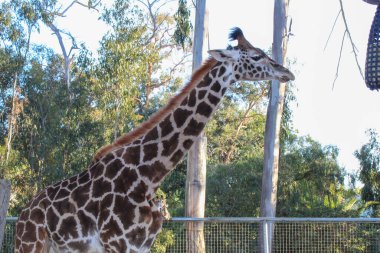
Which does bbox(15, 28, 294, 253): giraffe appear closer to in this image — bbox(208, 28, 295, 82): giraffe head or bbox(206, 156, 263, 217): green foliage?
bbox(208, 28, 295, 82): giraffe head

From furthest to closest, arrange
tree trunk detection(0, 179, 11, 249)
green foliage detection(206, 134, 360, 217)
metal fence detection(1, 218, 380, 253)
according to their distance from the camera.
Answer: green foliage detection(206, 134, 360, 217) → metal fence detection(1, 218, 380, 253) → tree trunk detection(0, 179, 11, 249)

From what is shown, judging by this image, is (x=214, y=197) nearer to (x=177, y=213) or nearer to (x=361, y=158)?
(x=177, y=213)

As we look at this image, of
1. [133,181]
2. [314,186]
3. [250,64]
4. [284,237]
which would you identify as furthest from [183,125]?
[314,186]

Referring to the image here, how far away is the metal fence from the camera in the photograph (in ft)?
29.0

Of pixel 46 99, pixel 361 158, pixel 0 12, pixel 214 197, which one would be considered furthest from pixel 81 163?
pixel 361 158

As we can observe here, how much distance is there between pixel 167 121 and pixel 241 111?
23.9 metres

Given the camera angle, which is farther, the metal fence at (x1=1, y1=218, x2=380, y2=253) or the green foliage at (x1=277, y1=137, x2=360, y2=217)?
the green foliage at (x1=277, y1=137, x2=360, y2=217)

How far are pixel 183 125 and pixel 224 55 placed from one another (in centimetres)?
80

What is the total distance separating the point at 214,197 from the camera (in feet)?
60.4

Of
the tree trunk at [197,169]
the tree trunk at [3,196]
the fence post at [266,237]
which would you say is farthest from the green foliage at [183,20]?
the tree trunk at [3,196]

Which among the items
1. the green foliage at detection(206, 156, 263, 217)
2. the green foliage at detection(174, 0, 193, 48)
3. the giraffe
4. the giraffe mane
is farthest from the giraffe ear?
the green foliage at detection(206, 156, 263, 217)

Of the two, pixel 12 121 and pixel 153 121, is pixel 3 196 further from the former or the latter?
Answer: pixel 12 121

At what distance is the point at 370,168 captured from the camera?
1950cm

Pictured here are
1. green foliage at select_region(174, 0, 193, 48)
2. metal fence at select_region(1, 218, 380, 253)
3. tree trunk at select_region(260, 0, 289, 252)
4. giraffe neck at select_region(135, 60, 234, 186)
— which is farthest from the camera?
green foliage at select_region(174, 0, 193, 48)
